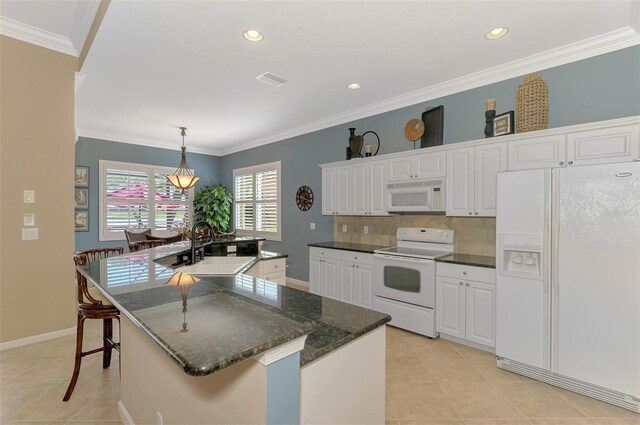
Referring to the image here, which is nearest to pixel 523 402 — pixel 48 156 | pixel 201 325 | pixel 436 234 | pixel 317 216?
pixel 436 234

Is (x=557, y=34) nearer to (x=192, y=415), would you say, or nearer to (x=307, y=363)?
(x=307, y=363)

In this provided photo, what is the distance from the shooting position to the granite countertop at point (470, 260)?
116 inches

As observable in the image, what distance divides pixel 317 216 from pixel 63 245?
135 inches

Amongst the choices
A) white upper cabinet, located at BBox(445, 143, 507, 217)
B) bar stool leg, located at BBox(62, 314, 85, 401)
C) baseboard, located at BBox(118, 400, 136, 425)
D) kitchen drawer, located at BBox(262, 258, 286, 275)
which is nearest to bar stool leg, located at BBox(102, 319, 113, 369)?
bar stool leg, located at BBox(62, 314, 85, 401)

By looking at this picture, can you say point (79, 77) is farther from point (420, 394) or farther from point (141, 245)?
point (420, 394)

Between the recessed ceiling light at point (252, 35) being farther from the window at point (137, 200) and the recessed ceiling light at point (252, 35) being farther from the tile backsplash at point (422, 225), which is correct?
the window at point (137, 200)

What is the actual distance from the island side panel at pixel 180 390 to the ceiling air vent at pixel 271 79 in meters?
2.77

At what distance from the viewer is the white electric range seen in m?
3.28

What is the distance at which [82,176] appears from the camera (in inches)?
226

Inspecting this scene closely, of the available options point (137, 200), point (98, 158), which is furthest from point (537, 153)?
point (98, 158)

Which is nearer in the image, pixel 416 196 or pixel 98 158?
pixel 416 196

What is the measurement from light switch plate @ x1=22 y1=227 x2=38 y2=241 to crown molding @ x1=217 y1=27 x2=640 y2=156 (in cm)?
400

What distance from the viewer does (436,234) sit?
3.75 metres

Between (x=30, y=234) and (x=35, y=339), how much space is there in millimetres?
1075
